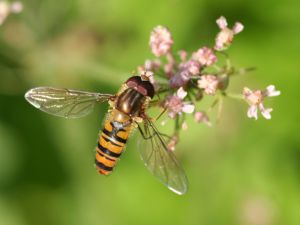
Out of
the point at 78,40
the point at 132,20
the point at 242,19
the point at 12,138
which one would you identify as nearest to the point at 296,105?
the point at 242,19

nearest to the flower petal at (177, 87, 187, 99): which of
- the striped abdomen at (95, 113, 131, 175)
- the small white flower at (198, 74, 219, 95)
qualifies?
the small white flower at (198, 74, 219, 95)

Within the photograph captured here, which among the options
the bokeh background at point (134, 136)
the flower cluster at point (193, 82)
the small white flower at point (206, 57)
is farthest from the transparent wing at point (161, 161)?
the bokeh background at point (134, 136)

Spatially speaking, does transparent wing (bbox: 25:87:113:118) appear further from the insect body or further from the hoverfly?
the insect body

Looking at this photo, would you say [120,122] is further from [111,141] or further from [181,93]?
[181,93]

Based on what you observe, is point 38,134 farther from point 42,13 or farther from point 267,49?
point 267,49

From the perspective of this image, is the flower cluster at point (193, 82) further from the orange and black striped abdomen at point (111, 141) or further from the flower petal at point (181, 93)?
the orange and black striped abdomen at point (111, 141)
